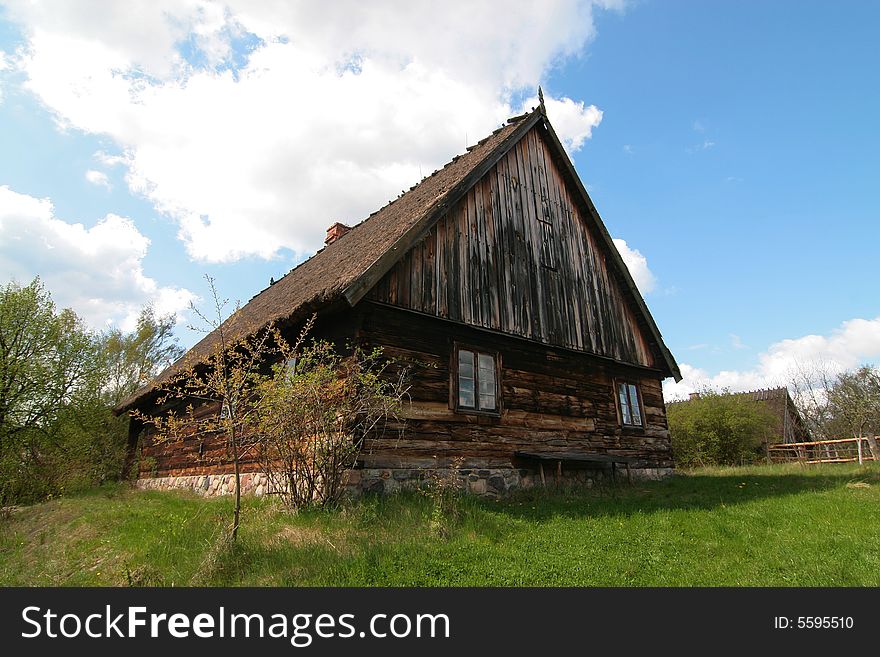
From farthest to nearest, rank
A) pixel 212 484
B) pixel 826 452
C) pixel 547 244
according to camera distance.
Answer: pixel 826 452 < pixel 547 244 < pixel 212 484

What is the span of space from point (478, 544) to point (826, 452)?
75.9 ft

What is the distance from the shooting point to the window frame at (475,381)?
31.0 ft

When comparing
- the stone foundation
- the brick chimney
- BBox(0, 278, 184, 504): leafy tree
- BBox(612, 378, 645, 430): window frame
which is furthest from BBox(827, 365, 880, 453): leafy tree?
BBox(0, 278, 184, 504): leafy tree

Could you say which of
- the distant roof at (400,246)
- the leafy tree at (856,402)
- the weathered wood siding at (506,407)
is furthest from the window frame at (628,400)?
the leafy tree at (856,402)

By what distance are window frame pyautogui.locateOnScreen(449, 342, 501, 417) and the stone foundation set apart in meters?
1.10

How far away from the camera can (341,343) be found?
8.76 m

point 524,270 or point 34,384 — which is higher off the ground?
point 524,270

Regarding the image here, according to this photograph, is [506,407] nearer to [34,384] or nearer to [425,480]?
[425,480]

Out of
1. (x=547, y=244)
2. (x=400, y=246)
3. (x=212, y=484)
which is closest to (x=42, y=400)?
(x=212, y=484)

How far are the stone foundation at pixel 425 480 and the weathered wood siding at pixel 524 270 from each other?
2903 millimetres

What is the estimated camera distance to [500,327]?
10594 millimetres

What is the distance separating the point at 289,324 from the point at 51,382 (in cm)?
1079

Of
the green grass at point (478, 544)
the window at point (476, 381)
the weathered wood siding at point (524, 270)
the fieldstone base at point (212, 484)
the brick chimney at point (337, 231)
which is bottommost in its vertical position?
the green grass at point (478, 544)

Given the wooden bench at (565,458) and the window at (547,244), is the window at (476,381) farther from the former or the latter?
the window at (547,244)
